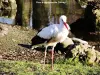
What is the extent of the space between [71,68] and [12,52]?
6.13 metres

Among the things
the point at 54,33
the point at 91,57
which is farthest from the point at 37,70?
the point at 91,57

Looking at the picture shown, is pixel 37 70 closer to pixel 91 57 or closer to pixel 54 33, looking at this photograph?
pixel 54 33

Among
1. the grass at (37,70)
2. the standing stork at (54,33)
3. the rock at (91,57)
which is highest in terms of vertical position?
the standing stork at (54,33)

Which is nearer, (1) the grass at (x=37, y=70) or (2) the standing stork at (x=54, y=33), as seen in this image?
(1) the grass at (x=37, y=70)

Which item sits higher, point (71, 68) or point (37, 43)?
point (37, 43)

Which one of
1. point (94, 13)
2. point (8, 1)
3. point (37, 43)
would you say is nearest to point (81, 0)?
point (8, 1)

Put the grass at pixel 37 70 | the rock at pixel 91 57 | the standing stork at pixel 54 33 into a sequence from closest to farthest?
the grass at pixel 37 70, the standing stork at pixel 54 33, the rock at pixel 91 57

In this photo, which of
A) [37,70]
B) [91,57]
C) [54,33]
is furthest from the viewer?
[91,57]

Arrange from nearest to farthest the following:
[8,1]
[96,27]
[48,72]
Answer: [48,72] → [96,27] → [8,1]

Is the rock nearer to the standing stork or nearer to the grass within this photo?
the grass

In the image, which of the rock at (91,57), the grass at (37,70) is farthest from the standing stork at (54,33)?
the rock at (91,57)

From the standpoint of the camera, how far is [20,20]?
29.1 m

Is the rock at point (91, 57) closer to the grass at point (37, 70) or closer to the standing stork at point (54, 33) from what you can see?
the grass at point (37, 70)

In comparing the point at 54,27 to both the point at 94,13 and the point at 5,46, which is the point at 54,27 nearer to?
the point at 5,46
